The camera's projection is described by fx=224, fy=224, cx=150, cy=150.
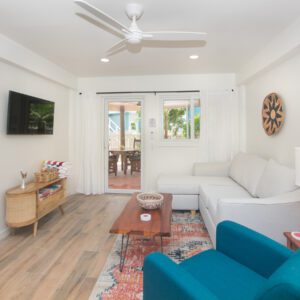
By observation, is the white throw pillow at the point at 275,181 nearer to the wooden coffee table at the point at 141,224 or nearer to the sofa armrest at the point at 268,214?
the sofa armrest at the point at 268,214

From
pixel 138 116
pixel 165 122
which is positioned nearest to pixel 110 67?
pixel 138 116

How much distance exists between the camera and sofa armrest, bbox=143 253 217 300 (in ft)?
3.28

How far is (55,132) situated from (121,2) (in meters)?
2.76

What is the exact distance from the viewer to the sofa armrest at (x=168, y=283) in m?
1.00

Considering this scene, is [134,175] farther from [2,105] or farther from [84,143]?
[2,105]

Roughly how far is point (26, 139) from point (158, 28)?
2363 mm

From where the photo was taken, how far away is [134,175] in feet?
16.5

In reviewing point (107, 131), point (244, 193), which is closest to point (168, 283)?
point (244, 193)

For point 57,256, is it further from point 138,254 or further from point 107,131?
point 107,131

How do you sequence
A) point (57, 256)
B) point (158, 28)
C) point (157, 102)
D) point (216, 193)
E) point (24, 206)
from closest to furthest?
point (57, 256) → point (158, 28) → point (24, 206) → point (216, 193) → point (157, 102)

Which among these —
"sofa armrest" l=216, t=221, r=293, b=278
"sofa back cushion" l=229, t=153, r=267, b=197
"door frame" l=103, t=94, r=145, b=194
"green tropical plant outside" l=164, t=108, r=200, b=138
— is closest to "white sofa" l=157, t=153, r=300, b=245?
"sofa back cushion" l=229, t=153, r=267, b=197

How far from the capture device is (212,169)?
408cm

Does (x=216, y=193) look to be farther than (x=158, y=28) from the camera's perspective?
Yes

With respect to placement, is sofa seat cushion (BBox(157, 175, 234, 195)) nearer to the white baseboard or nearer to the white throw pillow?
the white throw pillow
